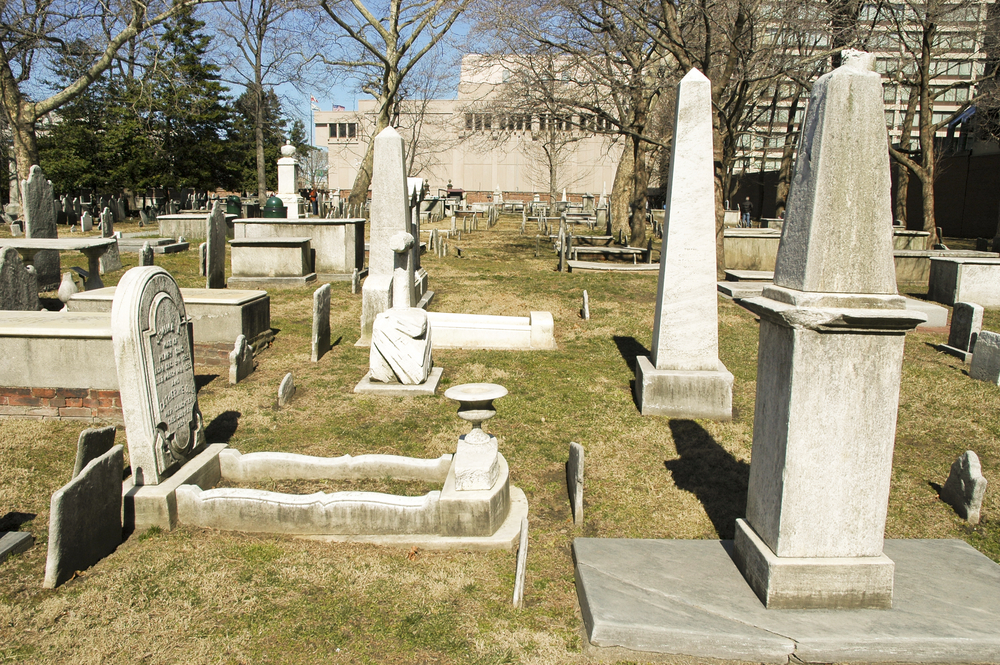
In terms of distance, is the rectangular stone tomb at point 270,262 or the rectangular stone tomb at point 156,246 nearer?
the rectangular stone tomb at point 270,262

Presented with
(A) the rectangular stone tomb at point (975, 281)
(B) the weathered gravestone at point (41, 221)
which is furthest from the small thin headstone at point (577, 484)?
(B) the weathered gravestone at point (41, 221)

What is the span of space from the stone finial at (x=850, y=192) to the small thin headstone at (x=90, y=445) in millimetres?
4798

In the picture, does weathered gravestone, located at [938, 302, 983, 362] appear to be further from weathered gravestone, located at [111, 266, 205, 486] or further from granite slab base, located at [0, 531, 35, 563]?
granite slab base, located at [0, 531, 35, 563]

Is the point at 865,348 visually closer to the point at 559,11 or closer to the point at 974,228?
the point at 559,11

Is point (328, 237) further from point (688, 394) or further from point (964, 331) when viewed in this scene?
point (964, 331)

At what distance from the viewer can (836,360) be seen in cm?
314

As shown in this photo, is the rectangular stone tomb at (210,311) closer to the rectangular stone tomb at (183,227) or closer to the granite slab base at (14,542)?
the granite slab base at (14,542)

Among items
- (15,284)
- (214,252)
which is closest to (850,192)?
(214,252)

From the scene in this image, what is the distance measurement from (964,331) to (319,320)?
8956mm

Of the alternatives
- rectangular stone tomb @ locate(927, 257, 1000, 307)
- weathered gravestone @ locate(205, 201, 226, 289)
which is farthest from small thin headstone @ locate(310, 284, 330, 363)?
rectangular stone tomb @ locate(927, 257, 1000, 307)

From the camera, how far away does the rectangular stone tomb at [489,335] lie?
9211mm

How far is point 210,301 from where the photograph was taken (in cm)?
828

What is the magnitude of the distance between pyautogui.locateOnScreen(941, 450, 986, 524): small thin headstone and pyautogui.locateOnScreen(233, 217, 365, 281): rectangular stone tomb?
1211 centimetres

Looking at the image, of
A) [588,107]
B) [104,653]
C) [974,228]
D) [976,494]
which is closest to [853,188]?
[976,494]
